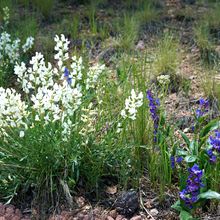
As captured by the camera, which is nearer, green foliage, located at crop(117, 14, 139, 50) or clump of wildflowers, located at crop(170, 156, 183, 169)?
clump of wildflowers, located at crop(170, 156, 183, 169)

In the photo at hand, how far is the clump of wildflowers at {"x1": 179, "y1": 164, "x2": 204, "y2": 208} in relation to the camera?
7.70 feet

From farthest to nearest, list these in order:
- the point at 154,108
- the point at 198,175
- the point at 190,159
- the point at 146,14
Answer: the point at 146,14, the point at 154,108, the point at 190,159, the point at 198,175

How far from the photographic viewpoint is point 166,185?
2701mm

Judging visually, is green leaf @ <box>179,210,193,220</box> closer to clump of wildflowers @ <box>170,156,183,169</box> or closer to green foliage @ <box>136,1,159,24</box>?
clump of wildflowers @ <box>170,156,183,169</box>

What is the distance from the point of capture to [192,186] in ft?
7.72

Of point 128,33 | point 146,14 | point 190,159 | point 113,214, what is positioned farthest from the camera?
point 146,14

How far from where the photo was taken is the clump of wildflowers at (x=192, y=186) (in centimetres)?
235

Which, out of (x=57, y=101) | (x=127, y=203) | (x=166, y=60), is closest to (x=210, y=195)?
(x=127, y=203)

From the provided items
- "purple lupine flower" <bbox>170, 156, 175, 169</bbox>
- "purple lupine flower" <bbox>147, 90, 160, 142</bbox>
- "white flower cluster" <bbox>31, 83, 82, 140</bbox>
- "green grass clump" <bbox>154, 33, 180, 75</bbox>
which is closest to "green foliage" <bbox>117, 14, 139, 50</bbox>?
"green grass clump" <bbox>154, 33, 180, 75</bbox>

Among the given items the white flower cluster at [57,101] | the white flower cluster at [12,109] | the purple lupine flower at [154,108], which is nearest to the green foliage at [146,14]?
the purple lupine flower at [154,108]

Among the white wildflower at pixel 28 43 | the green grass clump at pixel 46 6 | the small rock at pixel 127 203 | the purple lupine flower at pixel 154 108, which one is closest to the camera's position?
the small rock at pixel 127 203

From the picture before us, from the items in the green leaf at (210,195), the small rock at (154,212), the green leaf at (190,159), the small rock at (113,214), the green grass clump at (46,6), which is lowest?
the small rock at (113,214)

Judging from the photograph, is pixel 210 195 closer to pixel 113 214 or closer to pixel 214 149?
pixel 214 149

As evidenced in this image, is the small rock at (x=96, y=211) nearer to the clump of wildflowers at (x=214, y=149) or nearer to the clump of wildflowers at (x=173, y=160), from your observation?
the clump of wildflowers at (x=173, y=160)
